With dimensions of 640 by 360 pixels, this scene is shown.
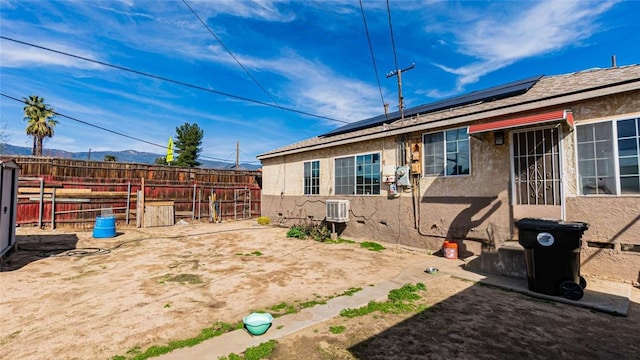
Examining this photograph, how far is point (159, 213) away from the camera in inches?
538

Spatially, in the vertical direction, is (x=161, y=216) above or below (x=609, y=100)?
below

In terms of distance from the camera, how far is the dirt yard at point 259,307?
3012mm

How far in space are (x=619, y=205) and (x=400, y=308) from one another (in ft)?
16.1

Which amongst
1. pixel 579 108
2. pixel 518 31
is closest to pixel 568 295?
pixel 579 108

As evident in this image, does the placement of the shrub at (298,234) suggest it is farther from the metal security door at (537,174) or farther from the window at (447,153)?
the metal security door at (537,174)

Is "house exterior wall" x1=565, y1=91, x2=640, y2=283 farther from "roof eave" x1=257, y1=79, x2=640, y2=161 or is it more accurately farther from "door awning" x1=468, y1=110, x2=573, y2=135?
"door awning" x1=468, y1=110, x2=573, y2=135

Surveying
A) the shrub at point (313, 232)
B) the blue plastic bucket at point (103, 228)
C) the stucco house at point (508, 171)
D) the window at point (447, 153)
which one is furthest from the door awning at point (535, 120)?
the blue plastic bucket at point (103, 228)

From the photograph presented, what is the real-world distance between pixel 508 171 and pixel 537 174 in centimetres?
56

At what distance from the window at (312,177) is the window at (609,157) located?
28.5 ft

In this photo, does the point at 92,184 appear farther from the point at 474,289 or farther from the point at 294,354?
the point at 474,289

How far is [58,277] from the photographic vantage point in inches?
224

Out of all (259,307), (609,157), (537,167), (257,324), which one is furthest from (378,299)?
(609,157)

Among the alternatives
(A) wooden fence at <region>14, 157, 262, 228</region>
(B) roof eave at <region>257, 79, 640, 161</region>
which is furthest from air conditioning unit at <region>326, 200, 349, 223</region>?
(A) wooden fence at <region>14, 157, 262, 228</region>

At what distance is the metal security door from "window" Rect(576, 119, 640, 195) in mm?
404
